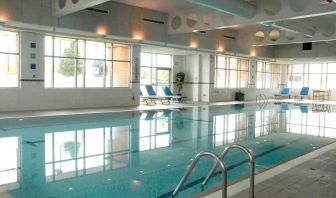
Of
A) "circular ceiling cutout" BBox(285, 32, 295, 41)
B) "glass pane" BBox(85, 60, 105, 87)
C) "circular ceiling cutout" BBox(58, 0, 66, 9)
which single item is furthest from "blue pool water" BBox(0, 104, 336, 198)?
"circular ceiling cutout" BBox(285, 32, 295, 41)

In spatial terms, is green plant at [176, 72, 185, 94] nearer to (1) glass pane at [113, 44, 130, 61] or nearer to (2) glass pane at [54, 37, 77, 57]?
(1) glass pane at [113, 44, 130, 61]

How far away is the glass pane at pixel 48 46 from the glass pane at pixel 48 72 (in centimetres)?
22

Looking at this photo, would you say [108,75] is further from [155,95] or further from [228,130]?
[228,130]

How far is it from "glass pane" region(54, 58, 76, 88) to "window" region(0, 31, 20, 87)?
154cm

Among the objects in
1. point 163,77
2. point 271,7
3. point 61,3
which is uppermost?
point 61,3

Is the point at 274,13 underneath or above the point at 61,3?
underneath

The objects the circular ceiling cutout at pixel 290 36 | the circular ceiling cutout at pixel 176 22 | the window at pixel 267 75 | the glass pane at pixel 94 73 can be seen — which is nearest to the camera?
the glass pane at pixel 94 73

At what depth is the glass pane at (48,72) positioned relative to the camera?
40.5 feet

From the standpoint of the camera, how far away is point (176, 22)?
14461 millimetres

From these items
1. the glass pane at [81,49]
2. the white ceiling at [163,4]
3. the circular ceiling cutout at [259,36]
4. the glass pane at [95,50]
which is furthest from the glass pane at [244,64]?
the glass pane at [81,49]

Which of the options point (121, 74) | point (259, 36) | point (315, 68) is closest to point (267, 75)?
point (315, 68)

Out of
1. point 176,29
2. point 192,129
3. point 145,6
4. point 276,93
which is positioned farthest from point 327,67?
point 192,129

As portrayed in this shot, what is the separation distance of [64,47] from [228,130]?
765 centimetres

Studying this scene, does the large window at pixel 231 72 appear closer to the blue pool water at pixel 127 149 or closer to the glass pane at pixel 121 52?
the glass pane at pixel 121 52
